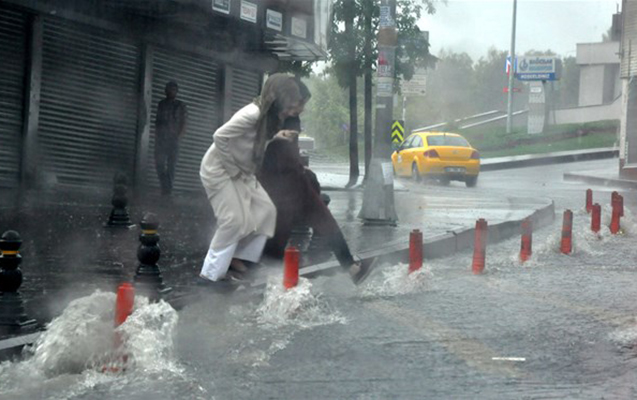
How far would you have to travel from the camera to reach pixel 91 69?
709 inches

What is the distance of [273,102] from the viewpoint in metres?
8.56

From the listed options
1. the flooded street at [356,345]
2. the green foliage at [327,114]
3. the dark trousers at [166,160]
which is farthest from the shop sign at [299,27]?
the green foliage at [327,114]

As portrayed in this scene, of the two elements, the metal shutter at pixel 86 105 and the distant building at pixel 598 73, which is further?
the distant building at pixel 598 73

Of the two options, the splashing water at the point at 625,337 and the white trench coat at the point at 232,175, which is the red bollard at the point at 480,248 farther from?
the splashing water at the point at 625,337

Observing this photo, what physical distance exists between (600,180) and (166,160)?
1894cm

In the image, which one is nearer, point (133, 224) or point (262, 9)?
point (133, 224)

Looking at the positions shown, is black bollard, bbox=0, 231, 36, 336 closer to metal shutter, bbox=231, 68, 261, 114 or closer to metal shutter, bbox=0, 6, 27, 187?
metal shutter, bbox=0, 6, 27, 187

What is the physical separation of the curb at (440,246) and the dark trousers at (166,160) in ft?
17.6

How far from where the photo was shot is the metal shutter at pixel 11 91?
1591cm

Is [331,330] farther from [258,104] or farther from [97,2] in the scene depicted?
[97,2]

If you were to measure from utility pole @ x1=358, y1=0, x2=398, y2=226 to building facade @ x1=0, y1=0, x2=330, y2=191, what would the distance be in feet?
12.7

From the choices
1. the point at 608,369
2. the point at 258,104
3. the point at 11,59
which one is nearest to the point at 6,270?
the point at 258,104

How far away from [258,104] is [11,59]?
833 cm

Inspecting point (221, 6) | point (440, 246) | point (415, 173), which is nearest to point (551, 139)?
point (415, 173)
